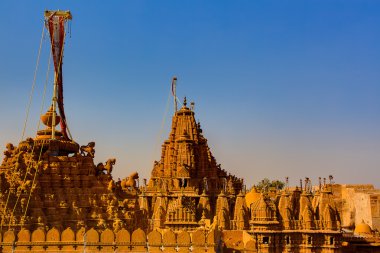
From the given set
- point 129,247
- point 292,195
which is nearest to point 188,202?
point 292,195

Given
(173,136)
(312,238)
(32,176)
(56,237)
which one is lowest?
(312,238)

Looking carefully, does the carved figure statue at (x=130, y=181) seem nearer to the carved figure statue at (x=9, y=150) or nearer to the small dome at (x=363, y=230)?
the carved figure statue at (x=9, y=150)

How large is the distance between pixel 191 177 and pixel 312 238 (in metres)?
14.5

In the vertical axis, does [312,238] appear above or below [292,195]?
below

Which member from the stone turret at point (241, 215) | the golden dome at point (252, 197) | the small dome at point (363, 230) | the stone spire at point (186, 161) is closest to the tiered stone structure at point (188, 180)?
the stone spire at point (186, 161)

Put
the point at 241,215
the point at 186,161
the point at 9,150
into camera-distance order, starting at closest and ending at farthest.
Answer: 1. the point at 9,150
2. the point at 241,215
3. the point at 186,161

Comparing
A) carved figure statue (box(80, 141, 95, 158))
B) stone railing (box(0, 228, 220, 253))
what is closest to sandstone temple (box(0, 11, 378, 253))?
carved figure statue (box(80, 141, 95, 158))

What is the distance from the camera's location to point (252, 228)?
3819 centimetres

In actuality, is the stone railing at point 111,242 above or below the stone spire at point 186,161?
below

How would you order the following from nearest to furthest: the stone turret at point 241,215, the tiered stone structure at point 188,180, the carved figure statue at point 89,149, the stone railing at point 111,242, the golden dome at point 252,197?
the stone railing at point 111,242 < the carved figure statue at point 89,149 < the stone turret at point 241,215 < the tiered stone structure at point 188,180 < the golden dome at point 252,197

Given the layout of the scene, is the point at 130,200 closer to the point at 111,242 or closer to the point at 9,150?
the point at 9,150

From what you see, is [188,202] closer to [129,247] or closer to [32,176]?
[32,176]

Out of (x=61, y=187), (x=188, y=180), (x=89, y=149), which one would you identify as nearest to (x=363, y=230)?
(x=188, y=180)

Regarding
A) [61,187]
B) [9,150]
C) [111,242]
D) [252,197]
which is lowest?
A: [111,242]
